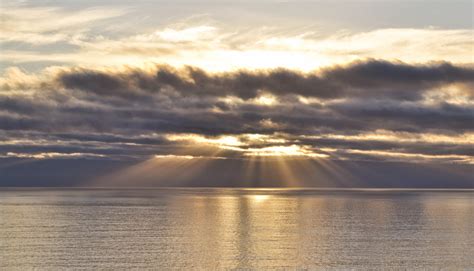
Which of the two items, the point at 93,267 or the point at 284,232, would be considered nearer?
the point at 93,267

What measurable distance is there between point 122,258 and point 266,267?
83.6ft

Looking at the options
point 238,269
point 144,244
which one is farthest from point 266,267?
point 144,244

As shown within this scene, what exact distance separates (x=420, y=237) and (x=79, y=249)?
7687cm

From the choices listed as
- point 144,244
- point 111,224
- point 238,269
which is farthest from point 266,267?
point 111,224

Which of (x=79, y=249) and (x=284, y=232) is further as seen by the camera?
(x=284, y=232)

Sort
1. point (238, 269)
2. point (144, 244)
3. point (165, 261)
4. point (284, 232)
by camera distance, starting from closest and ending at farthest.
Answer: point (238, 269), point (165, 261), point (144, 244), point (284, 232)

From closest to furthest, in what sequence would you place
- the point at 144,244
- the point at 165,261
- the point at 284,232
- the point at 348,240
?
the point at 165,261 < the point at 144,244 < the point at 348,240 < the point at 284,232

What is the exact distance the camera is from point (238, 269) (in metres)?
99.3

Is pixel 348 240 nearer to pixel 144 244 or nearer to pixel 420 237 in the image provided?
pixel 420 237

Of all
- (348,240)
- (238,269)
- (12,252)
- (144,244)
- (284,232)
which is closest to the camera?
(238,269)

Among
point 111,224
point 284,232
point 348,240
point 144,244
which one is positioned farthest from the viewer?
point 111,224

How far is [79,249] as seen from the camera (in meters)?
121

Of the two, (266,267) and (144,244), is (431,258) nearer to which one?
(266,267)

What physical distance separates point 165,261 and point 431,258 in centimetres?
4699
